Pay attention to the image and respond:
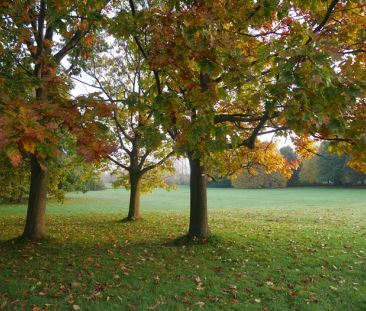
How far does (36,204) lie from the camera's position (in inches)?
433

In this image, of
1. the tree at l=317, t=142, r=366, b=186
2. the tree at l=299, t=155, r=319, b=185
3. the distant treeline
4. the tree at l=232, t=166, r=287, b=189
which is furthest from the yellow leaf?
the tree at l=299, t=155, r=319, b=185

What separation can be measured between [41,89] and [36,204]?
3.40 metres

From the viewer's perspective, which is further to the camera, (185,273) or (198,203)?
(198,203)

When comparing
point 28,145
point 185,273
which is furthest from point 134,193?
point 28,145

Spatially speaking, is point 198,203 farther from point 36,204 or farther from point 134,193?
point 134,193

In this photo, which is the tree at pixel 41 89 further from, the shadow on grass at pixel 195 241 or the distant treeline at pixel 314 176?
the distant treeline at pixel 314 176

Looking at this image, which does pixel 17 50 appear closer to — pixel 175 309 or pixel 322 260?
pixel 175 309

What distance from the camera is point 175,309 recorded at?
5.52m

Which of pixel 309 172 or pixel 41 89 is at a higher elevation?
pixel 309 172

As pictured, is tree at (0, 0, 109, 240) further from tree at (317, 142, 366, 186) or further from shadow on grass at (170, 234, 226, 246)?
tree at (317, 142, 366, 186)

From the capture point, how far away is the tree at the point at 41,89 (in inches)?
167

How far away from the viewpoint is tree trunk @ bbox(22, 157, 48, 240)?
35.7ft

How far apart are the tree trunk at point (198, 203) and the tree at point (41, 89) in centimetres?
422

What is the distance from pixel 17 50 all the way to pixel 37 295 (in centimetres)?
782
